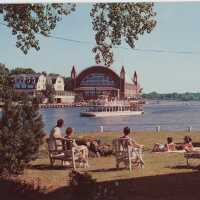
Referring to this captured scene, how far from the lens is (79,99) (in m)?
8.19

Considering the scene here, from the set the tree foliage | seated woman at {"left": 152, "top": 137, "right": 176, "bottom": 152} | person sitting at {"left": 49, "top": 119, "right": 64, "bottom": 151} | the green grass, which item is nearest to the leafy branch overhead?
the tree foliage

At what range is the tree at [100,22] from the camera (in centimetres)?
745

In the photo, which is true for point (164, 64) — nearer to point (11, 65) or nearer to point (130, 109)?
point (130, 109)

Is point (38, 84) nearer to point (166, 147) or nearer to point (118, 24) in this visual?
point (118, 24)

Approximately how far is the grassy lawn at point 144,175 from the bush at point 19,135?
0.28m

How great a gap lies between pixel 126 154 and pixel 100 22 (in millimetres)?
1950

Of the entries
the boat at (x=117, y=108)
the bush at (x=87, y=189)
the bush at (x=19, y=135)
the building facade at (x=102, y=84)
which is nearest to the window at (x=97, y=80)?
the building facade at (x=102, y=84)

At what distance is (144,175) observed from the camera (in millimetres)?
7273

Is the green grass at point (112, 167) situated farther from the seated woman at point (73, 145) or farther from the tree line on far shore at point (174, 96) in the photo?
the tree line on far shore at point (174, 96)

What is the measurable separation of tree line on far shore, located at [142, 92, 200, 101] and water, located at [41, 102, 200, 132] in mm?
165

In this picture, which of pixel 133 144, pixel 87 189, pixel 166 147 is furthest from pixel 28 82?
pixel 166 147

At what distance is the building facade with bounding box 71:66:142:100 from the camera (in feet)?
25.0

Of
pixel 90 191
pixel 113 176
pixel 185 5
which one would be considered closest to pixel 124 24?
pixel 185 5

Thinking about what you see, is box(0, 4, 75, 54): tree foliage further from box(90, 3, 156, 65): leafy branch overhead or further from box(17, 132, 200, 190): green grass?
box(17, 132, 200, 190): green grass
